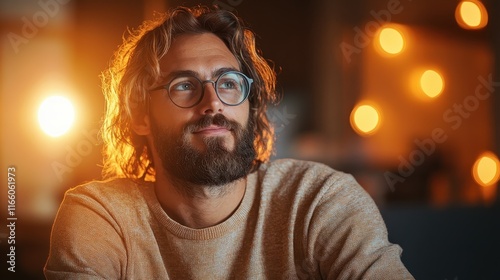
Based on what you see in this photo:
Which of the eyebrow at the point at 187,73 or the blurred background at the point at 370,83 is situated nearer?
the eyebrow at the point at 187,73

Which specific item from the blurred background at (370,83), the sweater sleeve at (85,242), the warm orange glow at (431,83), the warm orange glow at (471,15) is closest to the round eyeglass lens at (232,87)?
the sweater sleeve at (85,242)

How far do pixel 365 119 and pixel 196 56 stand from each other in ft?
8.52

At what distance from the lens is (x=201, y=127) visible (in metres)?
1.17

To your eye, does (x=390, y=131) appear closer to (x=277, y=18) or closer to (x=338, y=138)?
(x=338, y=138)

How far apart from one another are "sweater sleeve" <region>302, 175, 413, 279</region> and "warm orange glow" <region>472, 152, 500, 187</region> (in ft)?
6.04

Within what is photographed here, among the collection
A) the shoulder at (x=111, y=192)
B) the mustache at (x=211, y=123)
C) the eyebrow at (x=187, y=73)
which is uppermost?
the eyebrow at (x=187, y=73)

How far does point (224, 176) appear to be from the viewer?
1.20 metres

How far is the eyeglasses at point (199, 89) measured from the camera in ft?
3.93

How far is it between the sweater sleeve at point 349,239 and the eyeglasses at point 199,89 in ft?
0.79

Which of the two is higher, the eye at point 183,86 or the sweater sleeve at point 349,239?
the eye at point 183,86

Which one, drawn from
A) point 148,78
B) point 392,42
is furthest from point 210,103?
point 392,42

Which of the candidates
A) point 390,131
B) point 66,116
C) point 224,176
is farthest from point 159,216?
point 390,131

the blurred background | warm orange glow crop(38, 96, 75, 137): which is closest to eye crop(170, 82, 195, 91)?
warm orange glow crop(38, 96, 75, 137)

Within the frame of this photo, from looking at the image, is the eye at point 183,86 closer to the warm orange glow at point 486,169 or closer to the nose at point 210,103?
the nose at point 210,103
